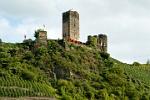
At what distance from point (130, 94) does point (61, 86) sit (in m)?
9.93

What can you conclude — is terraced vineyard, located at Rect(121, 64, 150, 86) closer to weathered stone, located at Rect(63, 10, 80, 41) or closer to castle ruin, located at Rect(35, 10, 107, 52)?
castle ruin, located at Rect(35, 10, 107, 52)

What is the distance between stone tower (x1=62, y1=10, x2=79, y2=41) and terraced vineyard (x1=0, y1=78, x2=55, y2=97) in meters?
13.8

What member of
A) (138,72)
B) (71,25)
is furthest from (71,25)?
(138,72)

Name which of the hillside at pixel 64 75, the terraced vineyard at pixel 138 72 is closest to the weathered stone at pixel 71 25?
the hillside at pixel 64 75

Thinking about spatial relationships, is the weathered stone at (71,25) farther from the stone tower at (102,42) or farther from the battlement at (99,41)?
the stone tower at (102,42)

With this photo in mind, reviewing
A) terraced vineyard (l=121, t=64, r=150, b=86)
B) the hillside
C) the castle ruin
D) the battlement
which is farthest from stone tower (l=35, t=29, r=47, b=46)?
terraced vineyard (l=121, t=64, r=150, b=86)

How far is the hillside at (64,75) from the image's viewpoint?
285 ft

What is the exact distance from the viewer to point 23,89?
85.5 metres

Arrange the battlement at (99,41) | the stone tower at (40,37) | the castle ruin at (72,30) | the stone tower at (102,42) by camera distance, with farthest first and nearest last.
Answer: the stone tower at (102,42) < the battlement at (99,41) < the castle ruin at (72,30) < the stone tower at (40,37)

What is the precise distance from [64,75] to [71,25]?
1008 centimetres

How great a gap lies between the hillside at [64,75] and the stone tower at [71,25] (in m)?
2.24

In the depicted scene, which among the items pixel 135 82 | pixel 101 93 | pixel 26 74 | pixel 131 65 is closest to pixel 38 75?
pixel 26 74

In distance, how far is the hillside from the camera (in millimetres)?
86875

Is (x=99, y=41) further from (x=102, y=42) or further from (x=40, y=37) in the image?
(x=40, y=37)
